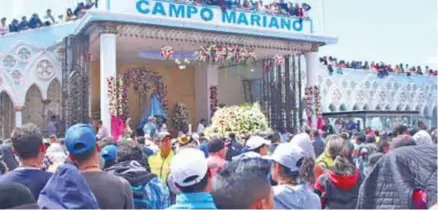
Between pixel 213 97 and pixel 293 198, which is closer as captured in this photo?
pixel 293 198

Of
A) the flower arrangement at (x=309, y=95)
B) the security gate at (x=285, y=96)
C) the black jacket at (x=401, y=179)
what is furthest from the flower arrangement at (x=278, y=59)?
the black jacket at (x=401, y=179)

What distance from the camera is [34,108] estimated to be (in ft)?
53.9

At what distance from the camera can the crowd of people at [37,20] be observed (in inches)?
626

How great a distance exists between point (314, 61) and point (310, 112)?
1.69 meters

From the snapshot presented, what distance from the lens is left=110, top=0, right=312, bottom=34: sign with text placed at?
14.4m

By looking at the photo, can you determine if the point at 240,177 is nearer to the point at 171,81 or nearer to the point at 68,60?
the point at 68,60

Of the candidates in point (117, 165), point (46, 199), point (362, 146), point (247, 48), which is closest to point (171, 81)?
point (247, 48)

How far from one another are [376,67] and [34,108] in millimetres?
13762

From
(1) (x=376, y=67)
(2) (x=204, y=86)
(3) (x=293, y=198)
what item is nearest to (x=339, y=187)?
(3) (x=293, y=198)

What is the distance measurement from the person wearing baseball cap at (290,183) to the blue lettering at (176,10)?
38.4 ft

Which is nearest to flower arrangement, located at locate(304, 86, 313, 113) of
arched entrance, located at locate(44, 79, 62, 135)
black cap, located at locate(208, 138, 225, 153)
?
arched entrance, located at locate(44, 79, 62, 135)

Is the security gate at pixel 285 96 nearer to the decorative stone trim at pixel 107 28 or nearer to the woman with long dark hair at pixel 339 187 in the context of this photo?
the decorative stone trim at pixel 107 28

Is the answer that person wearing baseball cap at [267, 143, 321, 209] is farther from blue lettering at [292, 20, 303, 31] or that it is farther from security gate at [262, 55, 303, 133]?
security gate at [262, 55, 303, 133]

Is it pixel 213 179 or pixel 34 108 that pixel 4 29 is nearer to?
pixel 34 108
